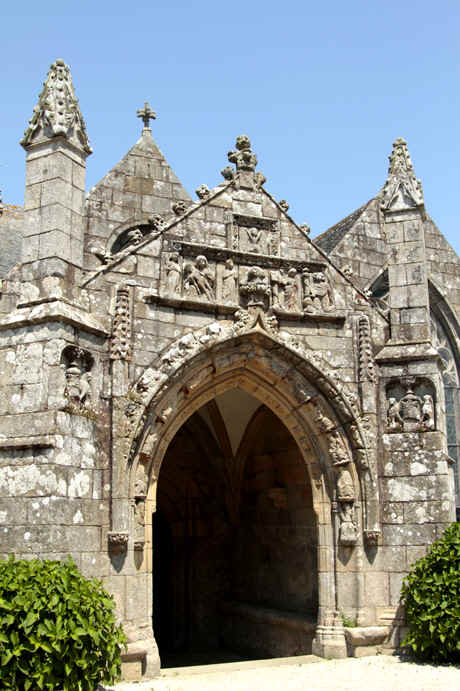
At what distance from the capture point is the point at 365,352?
8.95 meters

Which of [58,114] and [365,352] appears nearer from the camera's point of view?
[58,114]

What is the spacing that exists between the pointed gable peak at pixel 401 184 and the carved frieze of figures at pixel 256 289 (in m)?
1.81

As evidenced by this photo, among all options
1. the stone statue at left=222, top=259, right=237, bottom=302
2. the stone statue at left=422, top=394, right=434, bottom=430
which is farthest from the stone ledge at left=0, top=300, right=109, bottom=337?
the stone statue at left=422, top=394, right=434, bottom=430

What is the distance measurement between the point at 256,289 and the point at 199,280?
584mm

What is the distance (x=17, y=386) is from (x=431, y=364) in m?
4.27

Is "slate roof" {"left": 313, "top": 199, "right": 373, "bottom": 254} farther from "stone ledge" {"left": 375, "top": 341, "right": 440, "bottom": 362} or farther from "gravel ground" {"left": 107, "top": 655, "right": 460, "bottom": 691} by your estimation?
"gravel ground" {"left": 107, "top": 655, "right": 460, "bottom": 691}

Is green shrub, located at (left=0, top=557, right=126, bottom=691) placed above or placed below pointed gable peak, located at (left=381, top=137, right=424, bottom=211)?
below

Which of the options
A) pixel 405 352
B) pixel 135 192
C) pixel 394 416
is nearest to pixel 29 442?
pixel 394 416

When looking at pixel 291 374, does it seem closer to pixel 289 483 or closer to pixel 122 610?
pixel 289 483

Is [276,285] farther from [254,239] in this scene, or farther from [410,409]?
[410,409]

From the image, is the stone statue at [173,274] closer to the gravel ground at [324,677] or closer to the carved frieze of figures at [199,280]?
the carved frieze of figures at [199,280]

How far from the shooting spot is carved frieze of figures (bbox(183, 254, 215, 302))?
27.8 feet

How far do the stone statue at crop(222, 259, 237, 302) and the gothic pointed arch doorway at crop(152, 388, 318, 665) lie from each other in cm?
235

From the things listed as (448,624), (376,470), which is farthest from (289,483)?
(448,624)
